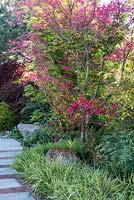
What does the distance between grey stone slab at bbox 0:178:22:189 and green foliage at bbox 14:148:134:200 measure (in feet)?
0.47

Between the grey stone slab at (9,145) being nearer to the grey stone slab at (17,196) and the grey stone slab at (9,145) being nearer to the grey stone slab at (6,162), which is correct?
the grey stone slab at (6,162)

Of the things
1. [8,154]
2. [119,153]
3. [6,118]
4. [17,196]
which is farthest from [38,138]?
[119,153]

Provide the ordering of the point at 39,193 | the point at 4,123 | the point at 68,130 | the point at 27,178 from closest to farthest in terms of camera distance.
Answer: the point at 39,193 → the point at 27,178 → the point at 68,130 → the point at 4,123

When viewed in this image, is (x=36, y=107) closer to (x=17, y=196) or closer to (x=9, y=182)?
(x=9, y=182)

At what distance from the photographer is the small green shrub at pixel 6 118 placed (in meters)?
8.08

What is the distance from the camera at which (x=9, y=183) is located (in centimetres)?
403

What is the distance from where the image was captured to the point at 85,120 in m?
5.16

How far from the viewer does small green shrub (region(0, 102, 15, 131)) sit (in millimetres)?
8078

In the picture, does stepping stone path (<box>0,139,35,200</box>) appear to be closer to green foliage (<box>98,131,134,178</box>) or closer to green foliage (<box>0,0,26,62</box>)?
green foliage (<box>98,131,134,178</box>)

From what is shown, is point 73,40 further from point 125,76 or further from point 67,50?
point 125,76

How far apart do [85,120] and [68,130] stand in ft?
2.31

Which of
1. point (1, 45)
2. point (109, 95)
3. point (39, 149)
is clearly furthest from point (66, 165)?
point (1, 45)

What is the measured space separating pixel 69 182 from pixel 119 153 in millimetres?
726

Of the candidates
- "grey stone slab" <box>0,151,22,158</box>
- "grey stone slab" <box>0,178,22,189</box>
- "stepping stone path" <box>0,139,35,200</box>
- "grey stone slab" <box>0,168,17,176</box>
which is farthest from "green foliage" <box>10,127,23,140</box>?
"grey stone slab" <box>0,178,22,189</box>
